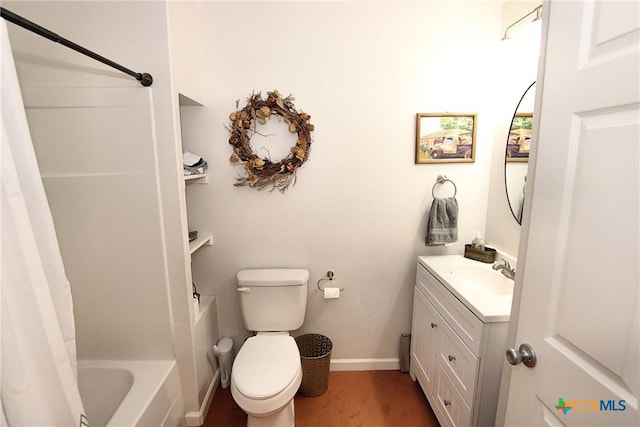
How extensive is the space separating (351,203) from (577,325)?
1374 mm

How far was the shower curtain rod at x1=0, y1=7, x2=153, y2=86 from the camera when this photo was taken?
0.78 metres

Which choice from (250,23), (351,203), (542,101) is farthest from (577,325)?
(250,23)

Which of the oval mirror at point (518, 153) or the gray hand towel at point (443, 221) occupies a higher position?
the oval mirror at point (518, 153)

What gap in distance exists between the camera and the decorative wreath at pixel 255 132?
5.92 ft

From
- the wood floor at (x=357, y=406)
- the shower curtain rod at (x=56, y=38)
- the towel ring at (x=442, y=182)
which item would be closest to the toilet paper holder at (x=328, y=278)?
the wood floor at (x=357, y=406)

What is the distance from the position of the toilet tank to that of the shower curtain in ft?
3.28

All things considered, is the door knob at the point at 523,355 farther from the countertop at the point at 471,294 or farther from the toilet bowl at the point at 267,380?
the toilet bowl at the point at 267,380

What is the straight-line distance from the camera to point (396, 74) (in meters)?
1.83

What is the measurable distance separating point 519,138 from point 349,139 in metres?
0.97

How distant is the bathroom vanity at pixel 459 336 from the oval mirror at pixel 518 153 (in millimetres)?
429

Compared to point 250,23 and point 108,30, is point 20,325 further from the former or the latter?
point 250,23

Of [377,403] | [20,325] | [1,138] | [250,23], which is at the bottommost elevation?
[377,403]

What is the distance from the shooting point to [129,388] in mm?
1495

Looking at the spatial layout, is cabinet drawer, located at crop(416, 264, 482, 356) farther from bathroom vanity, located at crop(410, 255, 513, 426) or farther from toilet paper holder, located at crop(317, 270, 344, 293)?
toilet paper holder, located at crop(317, 270, 344, 293)
